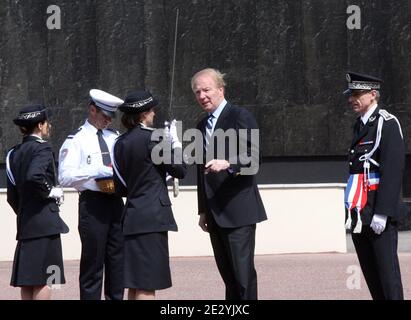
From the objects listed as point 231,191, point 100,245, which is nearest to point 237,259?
point 231,191

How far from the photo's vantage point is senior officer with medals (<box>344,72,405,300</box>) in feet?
25.7

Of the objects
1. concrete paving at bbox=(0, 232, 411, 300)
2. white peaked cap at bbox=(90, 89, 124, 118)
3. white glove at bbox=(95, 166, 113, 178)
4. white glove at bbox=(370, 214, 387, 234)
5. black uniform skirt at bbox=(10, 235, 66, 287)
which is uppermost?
white peaked cap at bbox=(90, 89, 124, 118)

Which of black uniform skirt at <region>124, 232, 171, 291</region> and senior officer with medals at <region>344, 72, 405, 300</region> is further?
black uniform skirt at <region>124, 232, 171, 291</region>

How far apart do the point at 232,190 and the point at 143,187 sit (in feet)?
2.19

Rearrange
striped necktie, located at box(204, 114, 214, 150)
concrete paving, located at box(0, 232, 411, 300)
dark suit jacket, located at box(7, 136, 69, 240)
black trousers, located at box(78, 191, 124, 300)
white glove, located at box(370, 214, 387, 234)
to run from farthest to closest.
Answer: concrete paving, located at box(0, 232, 411, 300), black trousers, located at box(78, 191, 124, 300), dark suit jacket, located at box(7, 136, 69, 240), striped necktie, located at box(204, 114, 214, 150), white glove, located at box(370, 214, 387, 234)

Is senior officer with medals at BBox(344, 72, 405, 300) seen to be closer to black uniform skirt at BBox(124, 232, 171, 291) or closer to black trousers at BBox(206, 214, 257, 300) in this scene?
black trousers at BBox(206, 214, 257, 300)

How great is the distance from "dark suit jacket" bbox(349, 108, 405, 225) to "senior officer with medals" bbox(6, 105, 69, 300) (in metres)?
2.33

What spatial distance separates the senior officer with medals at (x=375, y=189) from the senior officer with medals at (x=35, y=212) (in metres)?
2.30

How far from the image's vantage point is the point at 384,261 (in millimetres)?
7875

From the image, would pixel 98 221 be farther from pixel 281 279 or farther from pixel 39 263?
pixel 281 279

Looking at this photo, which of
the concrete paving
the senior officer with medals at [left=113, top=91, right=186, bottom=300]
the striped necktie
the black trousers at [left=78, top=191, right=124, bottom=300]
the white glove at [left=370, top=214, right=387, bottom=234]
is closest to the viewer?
the white glove at [left=370, top=214, right=387, bottom=234]

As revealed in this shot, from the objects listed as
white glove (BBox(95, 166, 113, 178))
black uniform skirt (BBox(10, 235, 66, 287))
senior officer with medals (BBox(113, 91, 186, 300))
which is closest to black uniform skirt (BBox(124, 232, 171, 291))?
senior officer with medals (BBox(113, 91, 186, 300))

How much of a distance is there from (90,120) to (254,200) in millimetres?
1855
